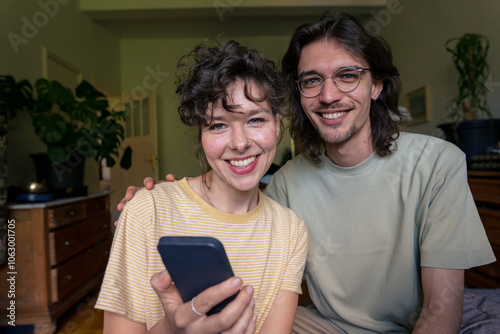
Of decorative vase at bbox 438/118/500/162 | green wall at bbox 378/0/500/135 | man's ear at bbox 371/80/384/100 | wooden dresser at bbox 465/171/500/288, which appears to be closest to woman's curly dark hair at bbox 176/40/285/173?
man's ear at bbox 371/80/384/100

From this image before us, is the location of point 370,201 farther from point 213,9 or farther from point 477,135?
point 213,9

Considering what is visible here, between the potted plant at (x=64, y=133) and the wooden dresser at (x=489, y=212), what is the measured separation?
8.83ft

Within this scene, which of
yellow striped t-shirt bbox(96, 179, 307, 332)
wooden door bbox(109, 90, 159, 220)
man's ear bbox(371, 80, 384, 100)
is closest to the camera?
yellow striped t-shirt bbox(96, 179, 307, 332)

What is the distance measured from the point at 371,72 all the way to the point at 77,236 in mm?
2380

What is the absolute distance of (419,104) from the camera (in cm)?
382

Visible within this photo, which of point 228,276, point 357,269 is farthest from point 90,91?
point 228,276

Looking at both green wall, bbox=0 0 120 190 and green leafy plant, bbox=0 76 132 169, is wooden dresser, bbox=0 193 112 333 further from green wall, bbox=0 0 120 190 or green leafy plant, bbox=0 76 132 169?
green wall, bbox=0 0 120 190

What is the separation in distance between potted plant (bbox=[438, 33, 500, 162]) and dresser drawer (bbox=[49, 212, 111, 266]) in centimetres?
274

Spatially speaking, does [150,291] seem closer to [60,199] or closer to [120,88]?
[60,199]

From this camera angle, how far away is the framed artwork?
12.0 feet

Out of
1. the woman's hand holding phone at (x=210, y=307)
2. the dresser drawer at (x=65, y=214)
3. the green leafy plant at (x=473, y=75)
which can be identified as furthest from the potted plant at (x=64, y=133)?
the green leafy plant at (x=473, y=75)

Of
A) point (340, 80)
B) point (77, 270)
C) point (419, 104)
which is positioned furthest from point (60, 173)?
point (419, 104)

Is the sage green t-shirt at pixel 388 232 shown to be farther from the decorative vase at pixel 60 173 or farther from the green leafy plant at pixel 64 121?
the decorative vase at pixel 60 173

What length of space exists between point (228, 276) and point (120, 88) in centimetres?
572
